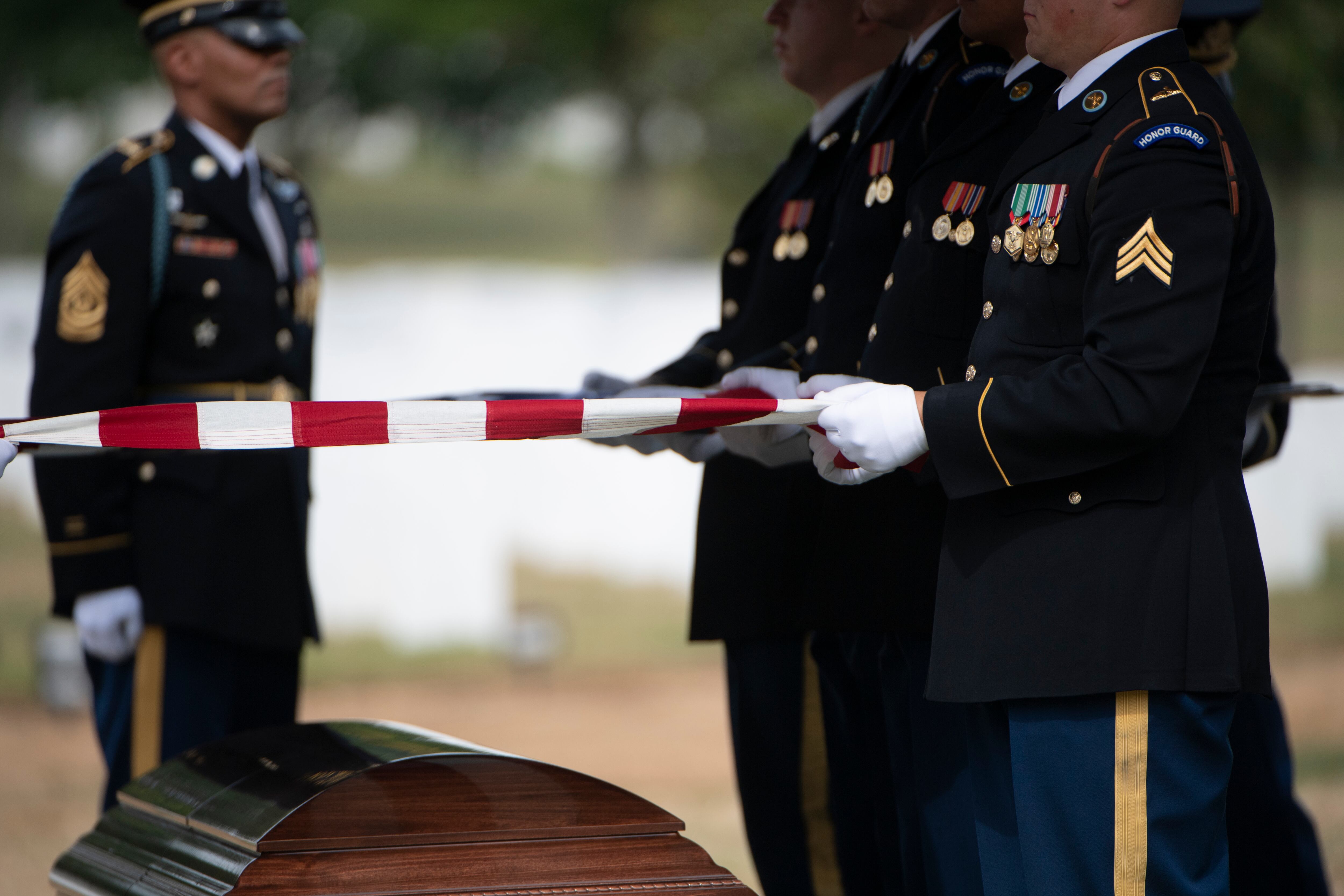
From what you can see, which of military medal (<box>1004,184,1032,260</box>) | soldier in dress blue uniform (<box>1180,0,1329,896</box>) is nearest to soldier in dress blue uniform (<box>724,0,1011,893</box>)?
military medal (<box>1004,184,1032,260</box>)

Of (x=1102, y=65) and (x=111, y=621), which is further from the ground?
(x=1102, y=65)

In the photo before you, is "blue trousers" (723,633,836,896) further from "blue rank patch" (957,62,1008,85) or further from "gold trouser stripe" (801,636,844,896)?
"blue rank patch" (957,62,1008,85)

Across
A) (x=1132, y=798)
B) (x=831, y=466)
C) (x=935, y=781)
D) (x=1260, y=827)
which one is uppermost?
(x=831, y=466)

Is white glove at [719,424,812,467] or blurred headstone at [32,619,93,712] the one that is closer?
white glove at [719,424,812,467]

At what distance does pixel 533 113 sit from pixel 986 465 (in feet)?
51.9

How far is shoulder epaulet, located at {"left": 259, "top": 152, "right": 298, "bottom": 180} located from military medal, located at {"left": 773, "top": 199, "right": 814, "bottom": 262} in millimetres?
1149

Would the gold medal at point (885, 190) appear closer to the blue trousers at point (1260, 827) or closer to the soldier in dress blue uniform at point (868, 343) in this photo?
the soldier in dress blue uniform at point (868, 343)

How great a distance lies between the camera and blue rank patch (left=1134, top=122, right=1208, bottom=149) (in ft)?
5.33

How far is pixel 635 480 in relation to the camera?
7.70m

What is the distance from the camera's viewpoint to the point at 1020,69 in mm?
2008

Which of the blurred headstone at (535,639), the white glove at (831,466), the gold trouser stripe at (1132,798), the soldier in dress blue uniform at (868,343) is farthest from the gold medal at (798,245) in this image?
the blurred headstone at (535,639)

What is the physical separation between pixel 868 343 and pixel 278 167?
5.25 feet

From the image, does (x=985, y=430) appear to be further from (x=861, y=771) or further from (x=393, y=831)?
(x=861, y=771)

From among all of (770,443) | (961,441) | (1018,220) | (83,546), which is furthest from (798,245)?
(83,546)
